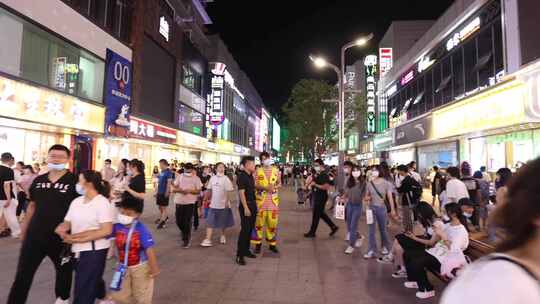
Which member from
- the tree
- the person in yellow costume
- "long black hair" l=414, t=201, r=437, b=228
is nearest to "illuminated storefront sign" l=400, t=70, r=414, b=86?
the tree

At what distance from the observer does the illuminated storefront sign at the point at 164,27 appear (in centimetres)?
2520

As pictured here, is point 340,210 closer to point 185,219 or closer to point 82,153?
point 185,219

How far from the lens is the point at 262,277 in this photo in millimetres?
5359

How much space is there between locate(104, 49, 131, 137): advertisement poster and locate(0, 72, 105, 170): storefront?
754 mm

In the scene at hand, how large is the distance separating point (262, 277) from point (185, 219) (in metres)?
2.70

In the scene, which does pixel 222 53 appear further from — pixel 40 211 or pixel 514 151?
pixel 40 211

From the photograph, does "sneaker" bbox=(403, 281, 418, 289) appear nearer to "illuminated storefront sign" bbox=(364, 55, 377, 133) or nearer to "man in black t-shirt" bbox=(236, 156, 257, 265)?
"man in black t-shirt" bbox=(236, 156, 257, 265)

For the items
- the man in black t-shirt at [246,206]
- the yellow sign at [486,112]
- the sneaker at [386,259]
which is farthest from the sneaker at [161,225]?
the yellow sign at [486,112]

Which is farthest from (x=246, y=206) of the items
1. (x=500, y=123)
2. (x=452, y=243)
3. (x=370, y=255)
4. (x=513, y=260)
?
(x=500, y=123)

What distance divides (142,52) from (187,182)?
18.2 meters

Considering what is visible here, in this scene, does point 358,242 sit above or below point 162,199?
below

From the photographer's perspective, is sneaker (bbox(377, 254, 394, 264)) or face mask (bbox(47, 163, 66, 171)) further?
sneaker (bbox(377, 254, 394, 264))

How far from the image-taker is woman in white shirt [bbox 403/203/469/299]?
445 centimetres

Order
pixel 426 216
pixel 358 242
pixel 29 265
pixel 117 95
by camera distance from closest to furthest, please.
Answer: pixel 29 265 < pixel 426 216 < pixel 358 242 < pixel 117 95
